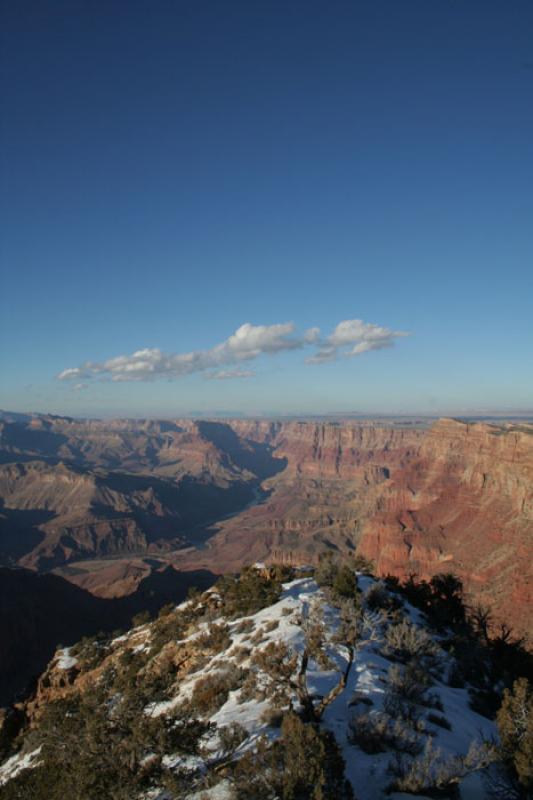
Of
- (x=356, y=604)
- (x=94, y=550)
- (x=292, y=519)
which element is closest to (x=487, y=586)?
(x=356, y=604)

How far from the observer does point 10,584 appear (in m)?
63.6

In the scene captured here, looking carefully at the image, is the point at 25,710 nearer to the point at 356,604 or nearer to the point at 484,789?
the point at 356,604

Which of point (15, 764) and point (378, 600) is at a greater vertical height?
point (378, 600)

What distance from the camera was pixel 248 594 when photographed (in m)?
26.0

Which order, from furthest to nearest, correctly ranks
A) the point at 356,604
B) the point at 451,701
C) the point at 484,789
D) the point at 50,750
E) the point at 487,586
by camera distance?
the point at 487,586
the point at 356,604
the point at 451,701
the point at 50,750
the point at 484,789

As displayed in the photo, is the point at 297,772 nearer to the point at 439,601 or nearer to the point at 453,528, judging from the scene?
the point at 439,601

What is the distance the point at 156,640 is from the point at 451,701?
639 inches

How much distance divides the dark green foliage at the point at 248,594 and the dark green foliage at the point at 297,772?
634 inches

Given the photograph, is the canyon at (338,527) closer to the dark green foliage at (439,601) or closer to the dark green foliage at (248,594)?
the dark green foliage at (439,601)

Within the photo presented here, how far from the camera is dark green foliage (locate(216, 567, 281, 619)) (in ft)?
78.1

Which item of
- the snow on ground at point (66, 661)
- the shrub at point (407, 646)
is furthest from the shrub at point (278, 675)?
the snow on ground at point (66, 661)

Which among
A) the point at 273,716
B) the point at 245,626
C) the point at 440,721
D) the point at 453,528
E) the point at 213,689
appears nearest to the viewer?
the point at 273,716

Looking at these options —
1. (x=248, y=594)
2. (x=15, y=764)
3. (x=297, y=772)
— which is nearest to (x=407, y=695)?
(x=297, y=772)

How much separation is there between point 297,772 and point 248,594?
767 inches
